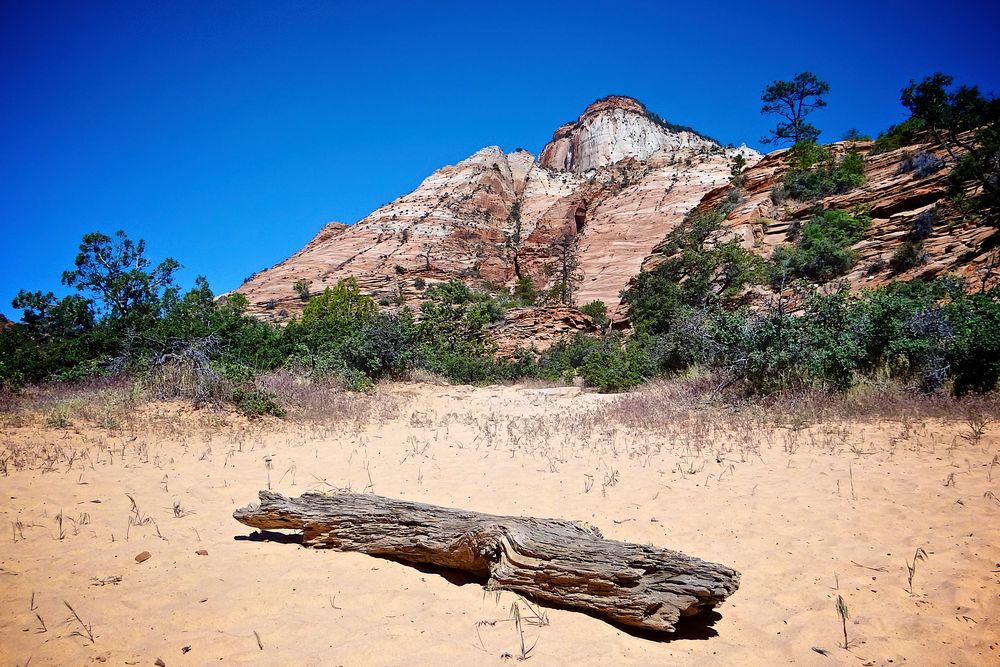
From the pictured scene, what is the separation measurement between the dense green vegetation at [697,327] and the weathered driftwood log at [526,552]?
18.2 ft

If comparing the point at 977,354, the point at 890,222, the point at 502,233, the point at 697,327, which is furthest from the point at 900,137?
the point at 502,233

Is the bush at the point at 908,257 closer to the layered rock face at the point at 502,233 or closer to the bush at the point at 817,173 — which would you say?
the bush at the point at 817,173

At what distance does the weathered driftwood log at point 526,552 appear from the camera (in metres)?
2.69

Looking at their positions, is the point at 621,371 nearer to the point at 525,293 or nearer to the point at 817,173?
the point at 817,173

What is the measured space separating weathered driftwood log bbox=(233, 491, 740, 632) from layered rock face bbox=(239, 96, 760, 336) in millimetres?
37394

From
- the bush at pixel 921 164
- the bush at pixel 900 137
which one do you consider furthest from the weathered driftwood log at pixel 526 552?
the bush at pixel 900 137

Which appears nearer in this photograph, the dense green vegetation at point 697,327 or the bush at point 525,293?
the dense green vegetation at point 697,327

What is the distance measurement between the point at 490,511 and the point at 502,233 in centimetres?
6383

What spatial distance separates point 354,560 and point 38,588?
1.90 meters

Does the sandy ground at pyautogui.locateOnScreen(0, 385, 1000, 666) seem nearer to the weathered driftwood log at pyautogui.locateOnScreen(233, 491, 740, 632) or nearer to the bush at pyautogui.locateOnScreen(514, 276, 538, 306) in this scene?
the weathered driftwood log at pyautogui.locateOnScreen(233, 491, 740, 632)

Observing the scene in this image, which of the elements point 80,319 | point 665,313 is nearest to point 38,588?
point 80,319

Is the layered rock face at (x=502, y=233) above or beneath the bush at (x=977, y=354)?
above

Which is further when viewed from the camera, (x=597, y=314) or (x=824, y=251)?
(x=597, y=314)

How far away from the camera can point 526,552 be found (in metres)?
3.06
